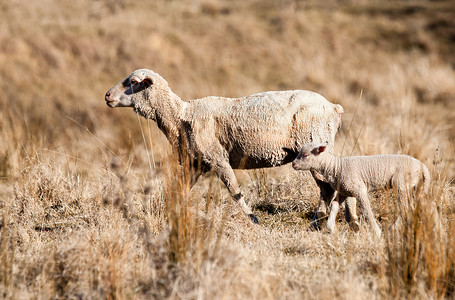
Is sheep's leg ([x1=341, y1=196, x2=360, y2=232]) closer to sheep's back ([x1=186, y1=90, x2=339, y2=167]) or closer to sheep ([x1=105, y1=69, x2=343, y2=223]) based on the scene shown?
sheep ([x1=105, y1=69, x2=343, y2=223])

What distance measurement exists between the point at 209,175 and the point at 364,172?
348cm

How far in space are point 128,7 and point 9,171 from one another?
15.2m

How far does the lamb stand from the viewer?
185 inches

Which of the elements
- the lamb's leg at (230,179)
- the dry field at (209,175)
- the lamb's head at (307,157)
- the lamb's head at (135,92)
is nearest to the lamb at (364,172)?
the lamb's head at (307,157)

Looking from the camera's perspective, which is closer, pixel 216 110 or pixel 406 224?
pixel 406 224

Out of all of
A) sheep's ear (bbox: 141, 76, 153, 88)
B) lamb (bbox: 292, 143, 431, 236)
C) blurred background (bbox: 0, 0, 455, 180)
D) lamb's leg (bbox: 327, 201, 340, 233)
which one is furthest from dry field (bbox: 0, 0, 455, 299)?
sheep's ear (bbox: 141, 76, 153, 88)

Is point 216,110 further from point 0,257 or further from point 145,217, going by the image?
point 0,257

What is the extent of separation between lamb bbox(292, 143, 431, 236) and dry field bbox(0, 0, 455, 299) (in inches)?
12.9

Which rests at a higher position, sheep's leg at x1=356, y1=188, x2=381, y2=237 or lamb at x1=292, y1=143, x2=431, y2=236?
lamb at x1=292, y1=143, x2=431, y2=236

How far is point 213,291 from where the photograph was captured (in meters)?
3.57

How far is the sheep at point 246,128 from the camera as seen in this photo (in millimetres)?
5320

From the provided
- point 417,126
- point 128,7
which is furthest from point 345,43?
point 417,126

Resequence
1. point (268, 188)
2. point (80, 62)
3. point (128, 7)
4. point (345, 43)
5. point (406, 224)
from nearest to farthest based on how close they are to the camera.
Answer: point (406, 224), point (268, 188), point (80, 62), point (345, 43), point (128, 7)

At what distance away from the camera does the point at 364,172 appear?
4910 millimetres
